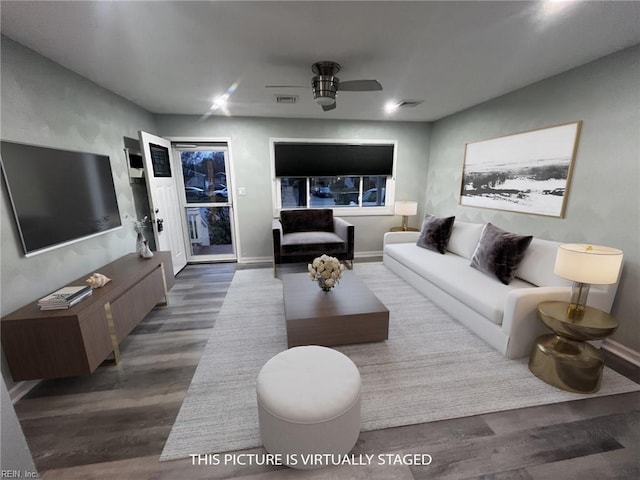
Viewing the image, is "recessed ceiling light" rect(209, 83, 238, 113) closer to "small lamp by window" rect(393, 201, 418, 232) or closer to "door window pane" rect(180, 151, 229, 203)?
"door window pane" rect(180, 151, 229, 203)

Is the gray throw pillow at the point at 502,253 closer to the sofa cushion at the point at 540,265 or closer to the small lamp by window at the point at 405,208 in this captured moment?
the sofa cushion at the point at 540,265

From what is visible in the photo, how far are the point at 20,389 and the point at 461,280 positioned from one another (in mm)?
3646

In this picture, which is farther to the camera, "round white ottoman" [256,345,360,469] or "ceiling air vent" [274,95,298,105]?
"ceiling air vent" [274,95,298,105]

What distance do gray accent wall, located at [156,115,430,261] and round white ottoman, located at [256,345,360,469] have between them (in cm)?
342

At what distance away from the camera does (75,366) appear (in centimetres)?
171

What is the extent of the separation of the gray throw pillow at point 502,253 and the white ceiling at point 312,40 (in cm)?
156

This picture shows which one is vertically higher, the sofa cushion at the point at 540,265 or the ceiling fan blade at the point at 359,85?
the ceiling fan blade at the point at 359,85

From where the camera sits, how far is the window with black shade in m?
4.49

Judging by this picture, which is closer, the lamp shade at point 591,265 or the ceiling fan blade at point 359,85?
the lamp shade at point 591,265

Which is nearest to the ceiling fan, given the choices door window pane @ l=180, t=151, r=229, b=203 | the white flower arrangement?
the white flower arrangement

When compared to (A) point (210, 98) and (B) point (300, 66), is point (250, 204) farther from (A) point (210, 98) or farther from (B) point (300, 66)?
(B) point (300, 66)

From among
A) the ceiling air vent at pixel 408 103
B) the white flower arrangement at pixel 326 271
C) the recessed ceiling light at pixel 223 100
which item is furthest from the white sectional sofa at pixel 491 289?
the recessed ceiling light at pixel 223 100

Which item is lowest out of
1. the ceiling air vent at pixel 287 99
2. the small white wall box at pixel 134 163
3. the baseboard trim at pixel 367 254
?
the baseboard trim at pixel 367 254

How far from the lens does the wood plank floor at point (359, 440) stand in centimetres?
129
